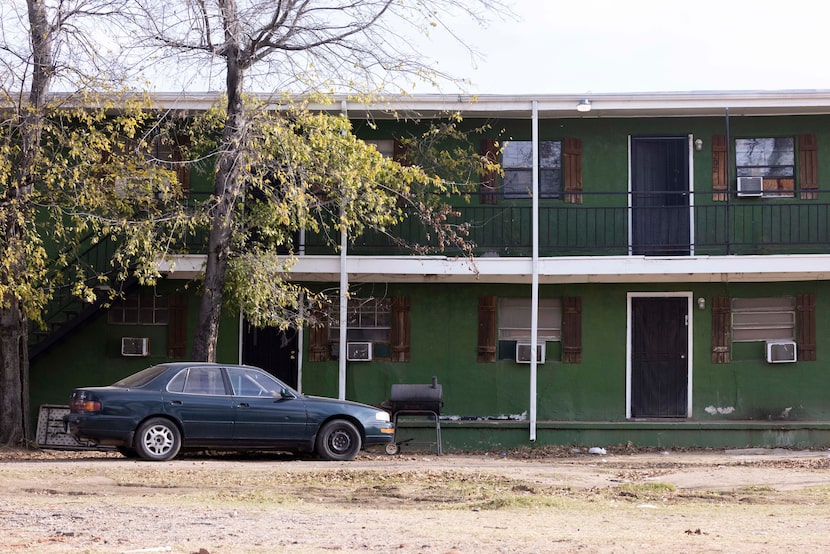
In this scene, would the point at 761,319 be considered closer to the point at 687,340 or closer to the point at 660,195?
the point at 687,340

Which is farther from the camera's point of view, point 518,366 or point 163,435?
point 518,366

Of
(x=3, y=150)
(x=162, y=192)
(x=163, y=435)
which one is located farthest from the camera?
(x=162, y=192)

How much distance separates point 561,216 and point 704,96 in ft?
10.7

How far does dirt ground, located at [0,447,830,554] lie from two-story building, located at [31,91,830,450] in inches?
117

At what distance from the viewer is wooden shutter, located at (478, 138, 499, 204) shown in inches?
778

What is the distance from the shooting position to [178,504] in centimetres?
1088

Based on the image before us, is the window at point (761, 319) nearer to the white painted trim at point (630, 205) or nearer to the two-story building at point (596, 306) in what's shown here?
the two-story building at point (596, 306)

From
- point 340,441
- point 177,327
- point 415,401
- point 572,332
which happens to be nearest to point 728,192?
point 572,332

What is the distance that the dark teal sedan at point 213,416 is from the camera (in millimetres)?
14492

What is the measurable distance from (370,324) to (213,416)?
568cm

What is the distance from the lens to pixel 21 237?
16.7 meters

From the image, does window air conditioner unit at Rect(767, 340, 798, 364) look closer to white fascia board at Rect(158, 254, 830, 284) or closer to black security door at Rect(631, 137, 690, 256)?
white fascia board at Rect(158, 254, 830, 284)

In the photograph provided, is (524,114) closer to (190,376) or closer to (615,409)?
(615,409)

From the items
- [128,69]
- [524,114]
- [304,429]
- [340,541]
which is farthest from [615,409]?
[340,541]
